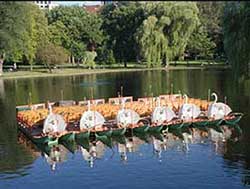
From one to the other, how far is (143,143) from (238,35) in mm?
10763

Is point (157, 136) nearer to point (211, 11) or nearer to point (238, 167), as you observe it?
point (238, 167)

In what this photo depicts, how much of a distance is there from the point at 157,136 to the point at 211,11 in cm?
7072

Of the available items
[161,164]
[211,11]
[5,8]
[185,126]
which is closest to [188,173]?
[161,164]

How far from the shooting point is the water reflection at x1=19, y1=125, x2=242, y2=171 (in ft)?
79.8

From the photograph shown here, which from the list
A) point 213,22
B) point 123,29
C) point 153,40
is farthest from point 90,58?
point 213,22

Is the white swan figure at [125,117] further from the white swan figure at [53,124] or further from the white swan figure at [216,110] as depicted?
the white swan figure at [216,110]

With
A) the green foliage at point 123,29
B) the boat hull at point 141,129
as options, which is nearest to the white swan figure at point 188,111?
the boat hull at point 141,129

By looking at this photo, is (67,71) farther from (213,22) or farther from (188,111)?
(188,111)

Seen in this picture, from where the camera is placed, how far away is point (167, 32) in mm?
74000

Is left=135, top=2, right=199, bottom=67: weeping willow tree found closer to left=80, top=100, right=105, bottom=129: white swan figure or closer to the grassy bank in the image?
the grassy bank

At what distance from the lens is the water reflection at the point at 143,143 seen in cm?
2432

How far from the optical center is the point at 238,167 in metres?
21.6

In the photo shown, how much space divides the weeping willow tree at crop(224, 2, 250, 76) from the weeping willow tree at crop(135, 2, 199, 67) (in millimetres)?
39240

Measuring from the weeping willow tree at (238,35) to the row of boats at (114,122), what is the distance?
3779 millimetres
